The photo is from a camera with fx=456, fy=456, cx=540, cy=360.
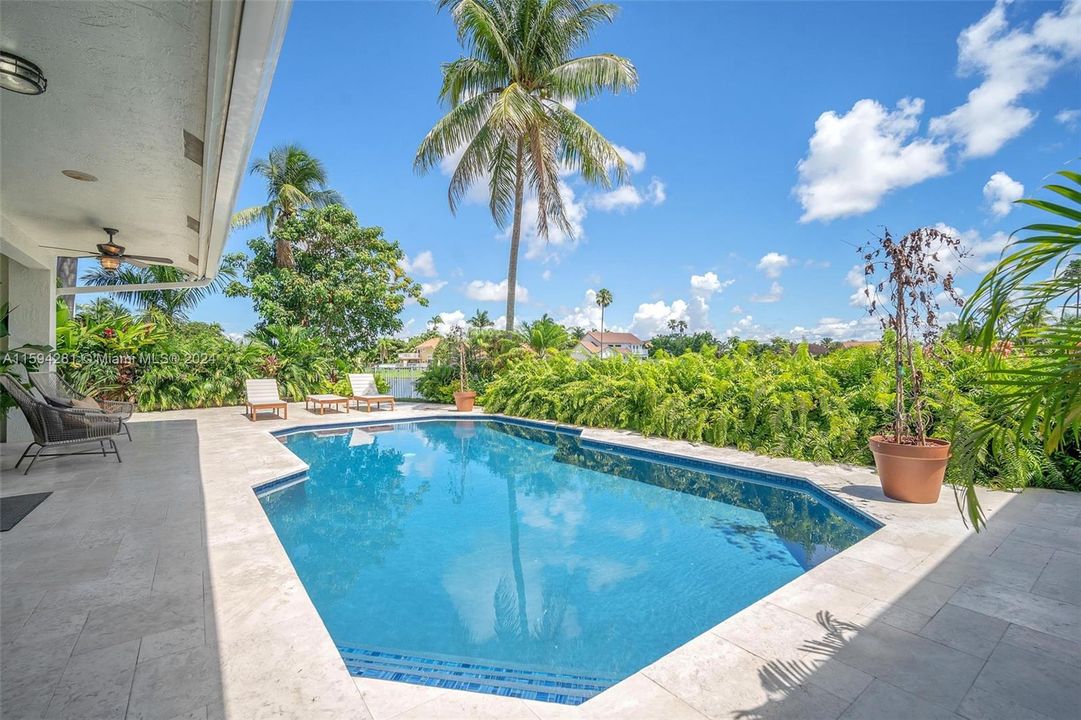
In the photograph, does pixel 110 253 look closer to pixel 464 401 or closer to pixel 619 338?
pixel 464 401

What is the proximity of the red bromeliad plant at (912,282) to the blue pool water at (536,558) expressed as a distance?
174cm

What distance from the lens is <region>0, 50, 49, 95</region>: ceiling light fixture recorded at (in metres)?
2.67

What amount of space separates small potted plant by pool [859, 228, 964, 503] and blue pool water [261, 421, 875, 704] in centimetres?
72

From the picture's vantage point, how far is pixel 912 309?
5.03 m

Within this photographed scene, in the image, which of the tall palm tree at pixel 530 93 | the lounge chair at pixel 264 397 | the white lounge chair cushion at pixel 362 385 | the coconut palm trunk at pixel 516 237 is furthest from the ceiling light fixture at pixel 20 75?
the white lounge chair cushion at pixel 362 385

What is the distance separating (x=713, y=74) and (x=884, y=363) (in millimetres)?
9275

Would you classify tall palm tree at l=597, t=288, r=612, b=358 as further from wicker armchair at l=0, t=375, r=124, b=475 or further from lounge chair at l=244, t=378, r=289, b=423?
wicker armchair at l=0, t=375, r=124, b=475

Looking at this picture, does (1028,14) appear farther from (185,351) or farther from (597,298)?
(597,298)

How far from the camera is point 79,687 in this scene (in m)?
2.04

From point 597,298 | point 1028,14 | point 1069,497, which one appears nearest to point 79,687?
point 1069,497

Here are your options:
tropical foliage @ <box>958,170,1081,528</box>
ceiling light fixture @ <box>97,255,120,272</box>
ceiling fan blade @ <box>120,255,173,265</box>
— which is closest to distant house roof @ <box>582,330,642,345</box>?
ceiling fan blade @ <box>120,255,173,265</box>

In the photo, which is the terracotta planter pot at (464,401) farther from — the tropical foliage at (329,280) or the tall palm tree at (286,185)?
the tall palm tree at (286,185)

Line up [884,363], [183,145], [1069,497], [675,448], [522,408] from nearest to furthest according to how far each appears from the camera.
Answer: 1. [183,145]
2. [1069,497]
3. [884,363]
4. [675,448]
5. [522,408]

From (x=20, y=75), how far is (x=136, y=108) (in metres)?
0.58
